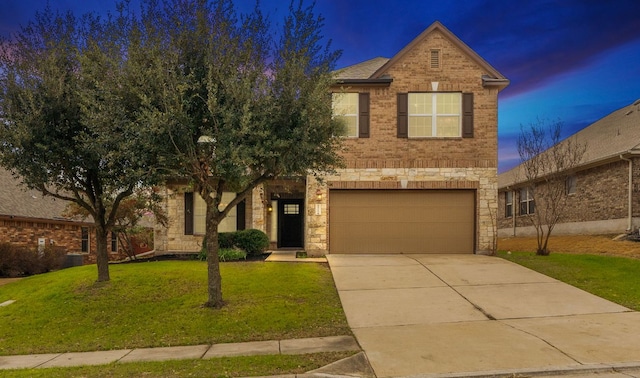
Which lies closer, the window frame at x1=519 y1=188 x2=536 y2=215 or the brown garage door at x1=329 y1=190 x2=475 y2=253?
the brown garage door at x1=329 y1=190 x2=475 y2=253

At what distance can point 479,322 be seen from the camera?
825 cm

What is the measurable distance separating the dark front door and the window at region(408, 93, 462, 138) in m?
6.05

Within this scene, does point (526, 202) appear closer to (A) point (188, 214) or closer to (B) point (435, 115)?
(B) point (435, 115)

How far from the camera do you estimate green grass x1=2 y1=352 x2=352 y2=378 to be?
6.00 meters

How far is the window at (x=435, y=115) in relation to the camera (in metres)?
15.6

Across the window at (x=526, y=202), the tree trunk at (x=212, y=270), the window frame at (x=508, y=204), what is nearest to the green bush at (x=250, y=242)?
the tree trunk at (x=212, y=270)

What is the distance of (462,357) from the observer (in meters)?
6.30

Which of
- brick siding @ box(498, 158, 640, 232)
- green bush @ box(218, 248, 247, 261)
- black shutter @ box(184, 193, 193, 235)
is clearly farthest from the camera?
black shutter @ box(184, 193, 193, 235)

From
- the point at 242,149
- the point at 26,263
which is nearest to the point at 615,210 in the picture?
the point at 242,149

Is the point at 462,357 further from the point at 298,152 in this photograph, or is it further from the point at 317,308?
the point at 298,152

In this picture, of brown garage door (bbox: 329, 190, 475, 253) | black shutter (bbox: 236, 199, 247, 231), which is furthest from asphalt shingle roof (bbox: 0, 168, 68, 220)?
brown garage door (bbox: 329, 190, 475, 253)

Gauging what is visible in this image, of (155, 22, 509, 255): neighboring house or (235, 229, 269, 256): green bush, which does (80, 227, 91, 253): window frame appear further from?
(235, 229, 269, 256): green bush

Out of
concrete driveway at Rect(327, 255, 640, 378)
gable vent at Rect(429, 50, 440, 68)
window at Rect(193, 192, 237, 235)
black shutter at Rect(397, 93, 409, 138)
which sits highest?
gable vent at Rect(429, 50, 440, 68)

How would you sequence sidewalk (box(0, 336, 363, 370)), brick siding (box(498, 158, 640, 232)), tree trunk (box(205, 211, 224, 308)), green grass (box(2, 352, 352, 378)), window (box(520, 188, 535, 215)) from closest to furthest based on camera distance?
1. green grass (box(2, 352, 352, 378))
2. sidewalk (box(0, 336, 363, 370))
3. tree trunk (box(205, 211, 224, 308))
4. brick siding (box(498, 158, 640, 232))
5. window (box(520, 188, 535, 215))
